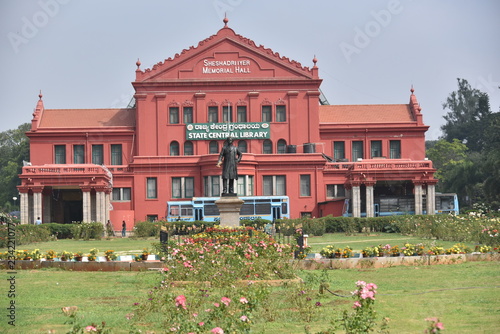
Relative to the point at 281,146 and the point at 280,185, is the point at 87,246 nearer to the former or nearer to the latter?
the point at 280,185

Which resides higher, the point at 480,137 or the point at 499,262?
the point at 480,137

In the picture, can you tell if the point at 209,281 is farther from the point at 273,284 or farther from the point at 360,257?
the point at 360,257

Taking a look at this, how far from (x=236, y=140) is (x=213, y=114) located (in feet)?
8.91

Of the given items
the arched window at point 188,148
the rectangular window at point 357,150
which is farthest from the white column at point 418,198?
the arched window at point 188,148

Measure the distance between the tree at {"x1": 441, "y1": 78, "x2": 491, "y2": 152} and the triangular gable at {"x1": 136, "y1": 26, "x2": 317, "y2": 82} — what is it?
189 feet

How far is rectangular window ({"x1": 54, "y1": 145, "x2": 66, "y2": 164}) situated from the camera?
6153cm

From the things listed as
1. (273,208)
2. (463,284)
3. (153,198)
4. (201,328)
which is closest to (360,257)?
(463,284)

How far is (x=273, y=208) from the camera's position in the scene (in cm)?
5153

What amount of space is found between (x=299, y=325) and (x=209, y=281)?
189 inches

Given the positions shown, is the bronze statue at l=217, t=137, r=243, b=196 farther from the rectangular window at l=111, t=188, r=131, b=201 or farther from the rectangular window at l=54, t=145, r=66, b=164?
the rectangular window at l=54, t=145, r=66, b=164

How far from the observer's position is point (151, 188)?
57375 millimetres

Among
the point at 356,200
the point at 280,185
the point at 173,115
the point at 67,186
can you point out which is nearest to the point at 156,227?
the point at 67,186

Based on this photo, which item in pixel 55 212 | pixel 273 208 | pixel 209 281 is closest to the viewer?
pixel 209 281

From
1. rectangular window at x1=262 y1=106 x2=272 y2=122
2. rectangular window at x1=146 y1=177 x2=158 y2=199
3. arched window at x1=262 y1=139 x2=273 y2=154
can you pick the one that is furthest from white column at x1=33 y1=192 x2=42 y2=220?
rectangular window at x1=262 y1=106 x2=272 y2=122
